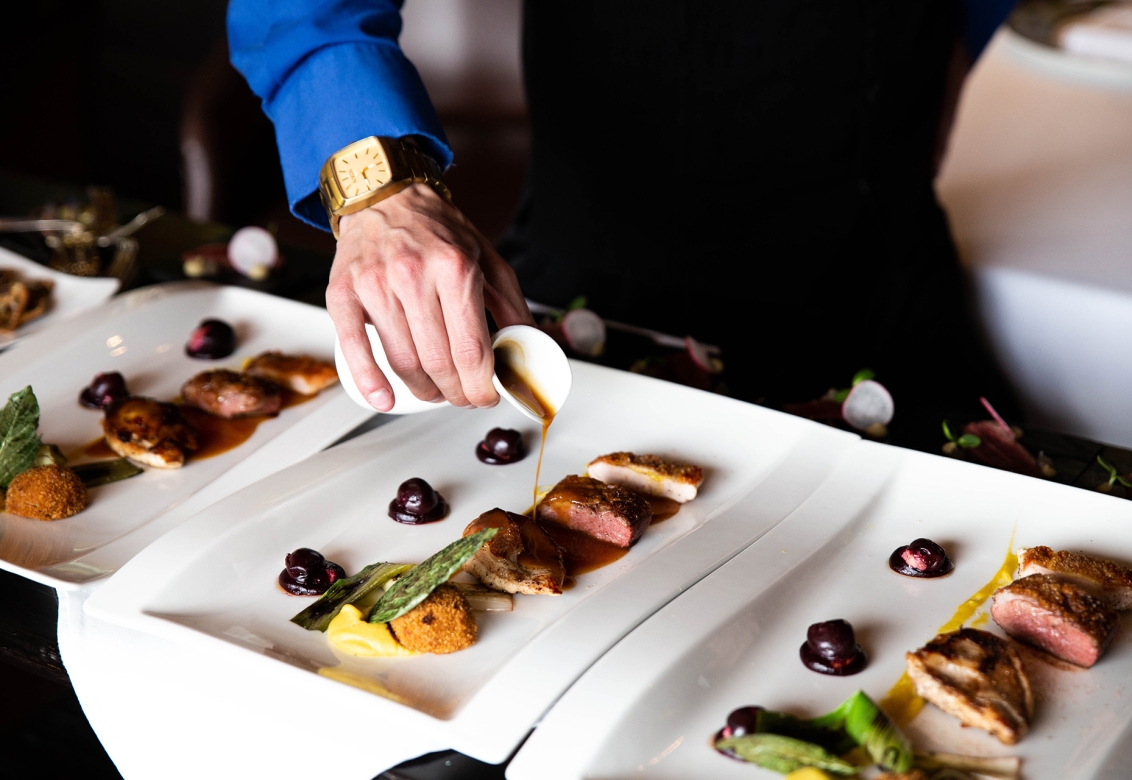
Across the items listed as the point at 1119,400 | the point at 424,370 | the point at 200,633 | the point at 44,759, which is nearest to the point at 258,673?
the point at 200,633

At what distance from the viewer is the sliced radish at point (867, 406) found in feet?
5.81

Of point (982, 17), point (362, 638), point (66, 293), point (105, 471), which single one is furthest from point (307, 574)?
point (982, 17)

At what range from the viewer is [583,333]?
2027 mm

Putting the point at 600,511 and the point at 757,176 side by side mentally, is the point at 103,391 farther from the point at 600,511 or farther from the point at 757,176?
the point at 757,176

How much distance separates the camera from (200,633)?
1192mm

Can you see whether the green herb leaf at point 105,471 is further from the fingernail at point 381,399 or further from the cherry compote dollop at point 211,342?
the fingernail at point 381,399

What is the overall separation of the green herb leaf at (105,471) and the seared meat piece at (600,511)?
0.68 m

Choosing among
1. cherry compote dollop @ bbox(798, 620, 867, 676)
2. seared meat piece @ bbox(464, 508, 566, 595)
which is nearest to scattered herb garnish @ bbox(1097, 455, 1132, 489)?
cherry compote dollop @ bbox(798, 620, 867, 676)

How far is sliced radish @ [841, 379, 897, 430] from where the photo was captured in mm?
1771

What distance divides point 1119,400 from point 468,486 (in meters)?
1.66

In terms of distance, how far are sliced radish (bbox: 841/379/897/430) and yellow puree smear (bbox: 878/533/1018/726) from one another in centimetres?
36

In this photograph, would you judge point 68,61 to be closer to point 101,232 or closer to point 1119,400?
point 101,232

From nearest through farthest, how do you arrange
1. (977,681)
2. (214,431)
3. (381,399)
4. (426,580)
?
(977,681)
(426,580)
(381,399)
(214,431)

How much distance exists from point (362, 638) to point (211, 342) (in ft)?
3.20
